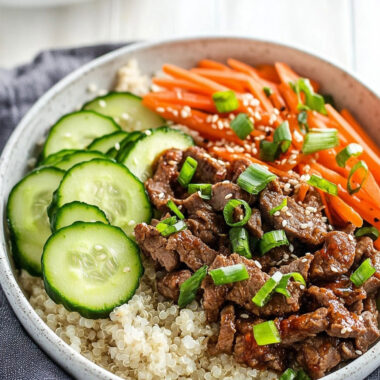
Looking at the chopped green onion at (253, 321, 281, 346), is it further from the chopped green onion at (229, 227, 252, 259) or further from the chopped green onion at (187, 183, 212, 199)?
the chopped green onion at (187, 183, 212, 199)

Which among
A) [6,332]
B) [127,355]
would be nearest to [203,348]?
[127,355]

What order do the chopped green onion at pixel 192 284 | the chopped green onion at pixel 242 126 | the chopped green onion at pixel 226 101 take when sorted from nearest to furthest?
the chopped green onion at pixel 192 284 → the chopped green onion at pixel 242 126 → the chopped green onion at pixel 226 101

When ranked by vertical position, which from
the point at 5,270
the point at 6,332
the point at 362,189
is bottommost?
the point at 6,332

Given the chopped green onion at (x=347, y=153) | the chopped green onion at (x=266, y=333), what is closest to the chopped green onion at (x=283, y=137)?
the chopped green onion at (x=347, y=153)

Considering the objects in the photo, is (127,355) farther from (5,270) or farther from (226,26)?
(226,26)

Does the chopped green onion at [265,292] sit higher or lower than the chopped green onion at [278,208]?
lower

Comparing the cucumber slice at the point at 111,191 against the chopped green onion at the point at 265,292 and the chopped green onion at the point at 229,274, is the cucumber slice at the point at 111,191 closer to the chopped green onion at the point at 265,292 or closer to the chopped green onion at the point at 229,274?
the chopped green onion at the point at 229,274

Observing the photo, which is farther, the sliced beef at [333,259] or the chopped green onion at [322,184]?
the chopped green onion at [322,184]

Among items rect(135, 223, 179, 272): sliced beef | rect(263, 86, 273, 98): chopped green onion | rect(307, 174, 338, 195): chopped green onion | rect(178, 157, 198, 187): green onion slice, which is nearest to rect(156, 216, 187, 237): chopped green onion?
rect(135, 223, 179, 272): sliced beef
